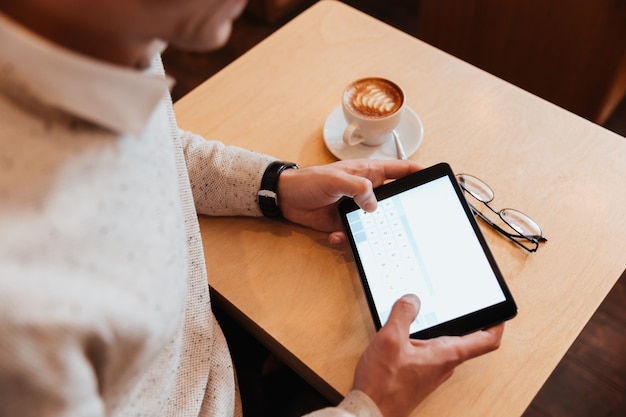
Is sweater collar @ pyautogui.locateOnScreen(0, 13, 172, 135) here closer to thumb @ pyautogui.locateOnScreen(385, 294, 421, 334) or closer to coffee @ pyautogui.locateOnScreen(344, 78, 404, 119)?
thumb @ pyautogui.locateOnScreen(385, 294, 421, 334)

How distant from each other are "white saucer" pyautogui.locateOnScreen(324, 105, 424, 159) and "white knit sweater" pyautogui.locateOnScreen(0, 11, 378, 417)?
1.35ft

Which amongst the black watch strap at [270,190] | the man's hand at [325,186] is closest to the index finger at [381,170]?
the man's hand at [325,186]

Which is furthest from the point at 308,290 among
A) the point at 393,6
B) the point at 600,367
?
the point at 393,6

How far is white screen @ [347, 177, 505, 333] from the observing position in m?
0.66

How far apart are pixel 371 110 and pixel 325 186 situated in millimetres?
180

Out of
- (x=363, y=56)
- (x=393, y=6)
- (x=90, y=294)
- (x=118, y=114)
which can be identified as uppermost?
(x=118, y=114)

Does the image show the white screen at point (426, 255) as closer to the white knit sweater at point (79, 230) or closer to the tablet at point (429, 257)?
the tablet at point (429, 257)

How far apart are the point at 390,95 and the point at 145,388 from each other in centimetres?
58

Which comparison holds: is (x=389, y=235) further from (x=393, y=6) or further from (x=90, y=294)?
(x=393, y=6)

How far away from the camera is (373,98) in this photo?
0.87 m

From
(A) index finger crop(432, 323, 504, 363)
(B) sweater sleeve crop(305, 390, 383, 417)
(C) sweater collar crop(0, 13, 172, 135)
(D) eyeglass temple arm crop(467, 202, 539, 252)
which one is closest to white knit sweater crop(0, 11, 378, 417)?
(C) sweater collar crop(0, 13, 172, 135)

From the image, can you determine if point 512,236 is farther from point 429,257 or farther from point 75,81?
point 75,81

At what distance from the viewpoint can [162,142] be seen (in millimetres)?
514

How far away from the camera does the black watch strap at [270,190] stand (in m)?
0.79
